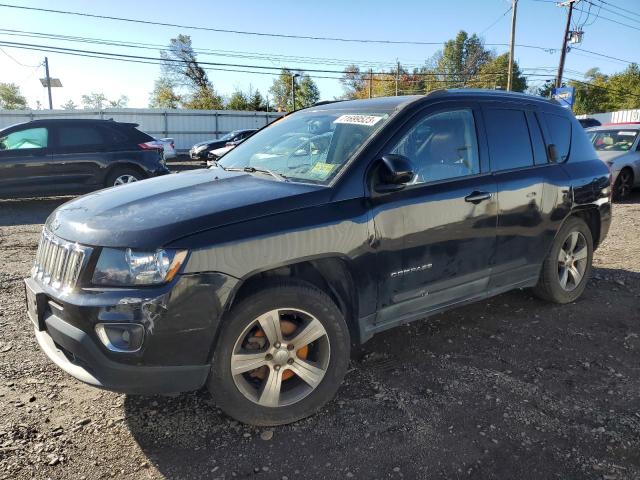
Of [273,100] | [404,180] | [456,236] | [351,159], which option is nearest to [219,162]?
[351,159]

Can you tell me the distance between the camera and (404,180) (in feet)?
9.68

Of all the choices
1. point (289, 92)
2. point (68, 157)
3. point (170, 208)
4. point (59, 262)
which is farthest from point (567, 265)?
point (289, 92)

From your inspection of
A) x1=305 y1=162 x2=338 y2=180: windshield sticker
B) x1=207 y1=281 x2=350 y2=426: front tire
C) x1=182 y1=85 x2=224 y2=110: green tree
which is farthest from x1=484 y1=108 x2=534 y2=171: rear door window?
x1=182 y1=85 x2=224 y2=110: green tree

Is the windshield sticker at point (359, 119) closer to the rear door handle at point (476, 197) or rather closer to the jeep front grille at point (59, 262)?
the rear door handle at point (476, 197)

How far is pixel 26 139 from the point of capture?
380 inches

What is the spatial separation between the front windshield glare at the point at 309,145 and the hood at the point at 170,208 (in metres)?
0.23

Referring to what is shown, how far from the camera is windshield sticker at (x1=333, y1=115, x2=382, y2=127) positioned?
129 inches

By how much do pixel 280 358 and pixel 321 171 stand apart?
3.86ft

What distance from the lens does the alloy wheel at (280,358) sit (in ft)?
8.57

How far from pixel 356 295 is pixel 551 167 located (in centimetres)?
233

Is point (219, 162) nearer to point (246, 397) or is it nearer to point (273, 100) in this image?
point (246, 397)

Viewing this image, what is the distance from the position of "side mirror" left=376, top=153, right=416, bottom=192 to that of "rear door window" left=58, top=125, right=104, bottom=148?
8.76 m

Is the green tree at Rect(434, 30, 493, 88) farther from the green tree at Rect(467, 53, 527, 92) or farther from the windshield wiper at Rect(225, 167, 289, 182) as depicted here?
the windshield wiper at Rect(225, 167, 289, 182)

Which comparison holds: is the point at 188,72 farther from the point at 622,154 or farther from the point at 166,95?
the point at 622,154
